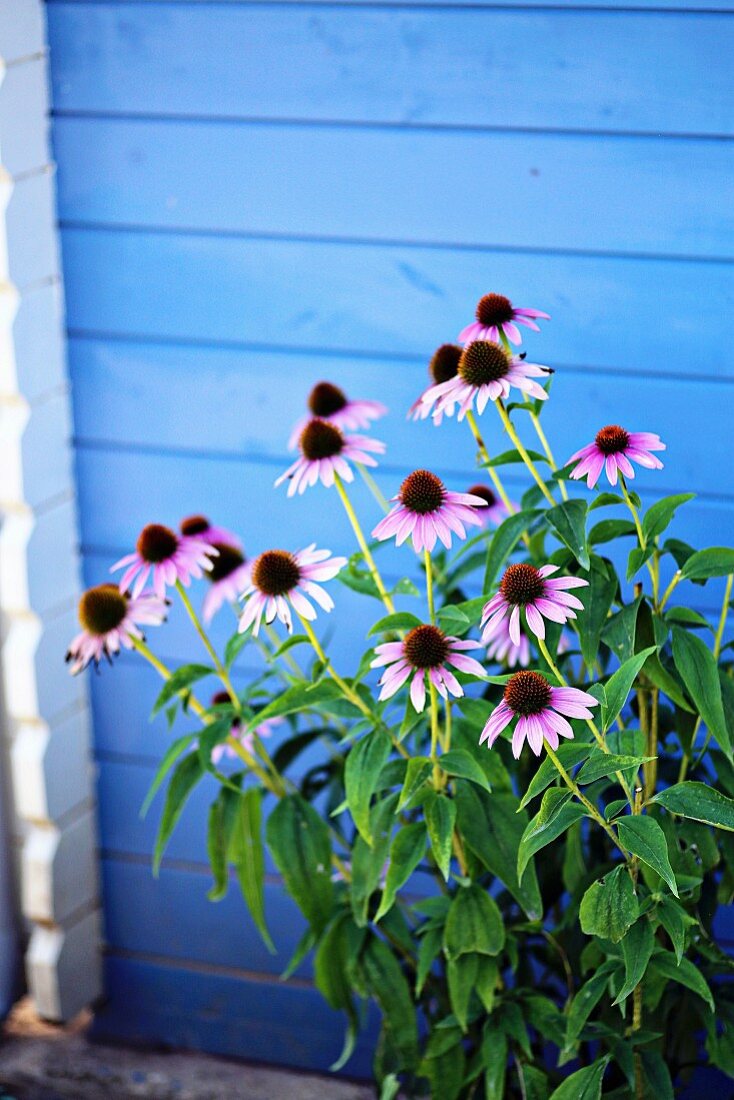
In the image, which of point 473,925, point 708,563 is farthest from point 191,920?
point 708,563

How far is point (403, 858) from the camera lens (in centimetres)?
125

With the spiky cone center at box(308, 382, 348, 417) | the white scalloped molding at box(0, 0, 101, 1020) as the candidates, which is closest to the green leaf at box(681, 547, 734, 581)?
→ the spiky cone center at box(308, 382, 348, 417)

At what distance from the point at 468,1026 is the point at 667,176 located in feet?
3.24

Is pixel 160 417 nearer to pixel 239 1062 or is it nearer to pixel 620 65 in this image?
pixel 620 65

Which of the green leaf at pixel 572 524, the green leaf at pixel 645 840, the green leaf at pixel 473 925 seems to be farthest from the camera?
the green leaf at pixel 473 925

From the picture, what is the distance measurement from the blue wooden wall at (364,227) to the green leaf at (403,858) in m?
0.52

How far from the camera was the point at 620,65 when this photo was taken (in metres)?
1.47

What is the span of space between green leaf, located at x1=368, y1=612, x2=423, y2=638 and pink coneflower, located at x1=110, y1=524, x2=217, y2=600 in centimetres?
20

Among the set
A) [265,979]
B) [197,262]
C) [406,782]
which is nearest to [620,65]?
[197,262]

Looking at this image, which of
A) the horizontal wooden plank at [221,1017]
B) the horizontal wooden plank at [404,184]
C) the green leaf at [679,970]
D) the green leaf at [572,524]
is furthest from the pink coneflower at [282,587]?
the horizontal wooden plank at [221,1017]

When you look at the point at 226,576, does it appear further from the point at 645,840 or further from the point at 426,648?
the point at 645,840

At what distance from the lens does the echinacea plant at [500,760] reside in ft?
3.65

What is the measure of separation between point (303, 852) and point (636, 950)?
15.5 inches

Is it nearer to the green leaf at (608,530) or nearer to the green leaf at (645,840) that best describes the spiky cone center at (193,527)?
the green leaf at (608,530)
